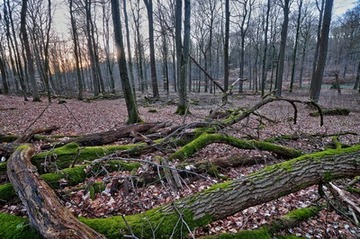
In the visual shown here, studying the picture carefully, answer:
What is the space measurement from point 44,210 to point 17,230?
24.3 inches

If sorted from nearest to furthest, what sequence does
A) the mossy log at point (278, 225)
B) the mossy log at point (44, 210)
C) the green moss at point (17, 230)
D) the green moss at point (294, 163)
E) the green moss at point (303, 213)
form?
the mossy log at point (44, 210) < the green moss at point (17, 230) < the mossy log at point (278, 225) < the green moss at point (294, 163) < the green moss at point (303, 213)

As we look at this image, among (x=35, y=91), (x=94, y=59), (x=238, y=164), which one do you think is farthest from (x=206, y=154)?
(x=94, y=59)

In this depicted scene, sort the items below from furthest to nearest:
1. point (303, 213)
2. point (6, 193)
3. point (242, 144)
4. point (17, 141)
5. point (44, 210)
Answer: point (242, 144) → point (17, 141) → point (6, 193) → point (303, 213) → point (44, 210)

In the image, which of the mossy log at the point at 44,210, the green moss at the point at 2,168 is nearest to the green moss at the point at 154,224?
the mossy log at the point at 44,210

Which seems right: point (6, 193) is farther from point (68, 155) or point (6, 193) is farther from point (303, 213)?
point (303, 213)

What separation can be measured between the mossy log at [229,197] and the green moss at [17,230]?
0.66 metres

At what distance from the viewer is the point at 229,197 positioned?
8.52 ft

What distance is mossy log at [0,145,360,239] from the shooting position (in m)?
2.31

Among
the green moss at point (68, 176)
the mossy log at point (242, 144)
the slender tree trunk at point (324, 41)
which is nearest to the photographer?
the green moss at point (68, 176)

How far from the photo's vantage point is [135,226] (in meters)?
2.32

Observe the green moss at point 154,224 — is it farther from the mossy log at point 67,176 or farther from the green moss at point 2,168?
the green moss at point 2,168

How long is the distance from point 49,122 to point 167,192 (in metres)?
7.18

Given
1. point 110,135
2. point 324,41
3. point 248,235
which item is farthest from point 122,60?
point 324,41

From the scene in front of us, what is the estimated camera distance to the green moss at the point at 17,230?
2.43 m
